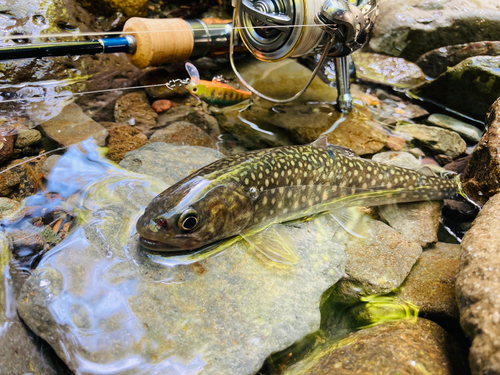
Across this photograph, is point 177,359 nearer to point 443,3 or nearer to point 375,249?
point 375,249

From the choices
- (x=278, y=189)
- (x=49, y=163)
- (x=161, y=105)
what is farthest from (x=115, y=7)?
(x=278, y=189)

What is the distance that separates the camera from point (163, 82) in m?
4.52

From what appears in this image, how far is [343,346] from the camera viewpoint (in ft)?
7.89

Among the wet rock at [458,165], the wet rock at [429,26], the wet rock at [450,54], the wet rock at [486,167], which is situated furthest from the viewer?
the wet rock at [429,26]

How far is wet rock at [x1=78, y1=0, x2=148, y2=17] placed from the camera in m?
4.73

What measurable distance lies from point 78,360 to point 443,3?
7123 millimetres


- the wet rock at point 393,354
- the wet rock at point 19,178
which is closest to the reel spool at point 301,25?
the wet rock at point 19,178

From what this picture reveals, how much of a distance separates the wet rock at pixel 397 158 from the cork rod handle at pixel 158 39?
2.54 m

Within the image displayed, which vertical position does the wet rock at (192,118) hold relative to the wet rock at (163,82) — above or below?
below

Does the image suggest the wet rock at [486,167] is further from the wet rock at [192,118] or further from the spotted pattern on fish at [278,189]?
the wet rock at [192,118]

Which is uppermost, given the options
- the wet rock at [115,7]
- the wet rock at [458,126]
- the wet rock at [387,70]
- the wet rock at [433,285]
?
the wet rock at [115,7]

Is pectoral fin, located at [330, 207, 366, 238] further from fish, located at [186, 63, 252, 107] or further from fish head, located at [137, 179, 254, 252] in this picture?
fish, located at [186, 63, 252, 107]

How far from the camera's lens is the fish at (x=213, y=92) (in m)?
3.75

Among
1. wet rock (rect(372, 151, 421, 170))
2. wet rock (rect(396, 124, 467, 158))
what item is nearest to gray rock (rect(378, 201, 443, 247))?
wet rock (rect(372, 151, 421, 170))
